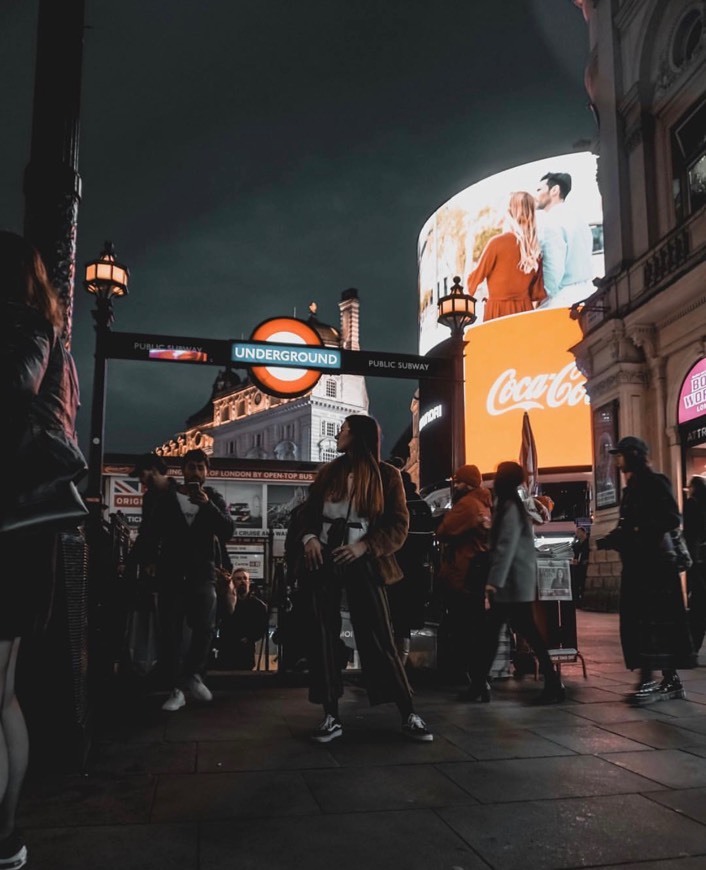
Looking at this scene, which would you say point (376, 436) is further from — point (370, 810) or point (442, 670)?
point (442, 670)

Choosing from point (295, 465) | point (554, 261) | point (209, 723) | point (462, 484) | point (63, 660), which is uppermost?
point (554, 261)

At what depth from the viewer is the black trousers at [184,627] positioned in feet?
18.8

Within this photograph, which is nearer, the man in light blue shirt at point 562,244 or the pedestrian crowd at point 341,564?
the pedestrian crowd at point 341,564

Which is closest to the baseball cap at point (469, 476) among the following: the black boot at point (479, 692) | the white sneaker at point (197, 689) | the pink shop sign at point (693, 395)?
the black boot at point (479, 692)

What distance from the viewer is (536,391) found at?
110 ft

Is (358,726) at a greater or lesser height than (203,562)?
lesser

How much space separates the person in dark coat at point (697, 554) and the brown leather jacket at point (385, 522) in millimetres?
4320

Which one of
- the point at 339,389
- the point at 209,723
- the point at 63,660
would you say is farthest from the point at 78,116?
the point at 339,389

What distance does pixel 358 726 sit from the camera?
16.1ft

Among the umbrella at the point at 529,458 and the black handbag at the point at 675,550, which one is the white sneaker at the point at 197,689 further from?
the umbrella at the point at 529,458

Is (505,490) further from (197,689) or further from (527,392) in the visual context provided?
(527,392)

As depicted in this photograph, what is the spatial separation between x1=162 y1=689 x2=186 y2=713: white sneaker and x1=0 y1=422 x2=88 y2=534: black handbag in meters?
3.44

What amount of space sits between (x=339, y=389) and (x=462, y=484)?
8087cm

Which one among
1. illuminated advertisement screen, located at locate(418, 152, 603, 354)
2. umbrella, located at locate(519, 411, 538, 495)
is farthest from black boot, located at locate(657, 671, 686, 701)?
illuminated advertisement screen, located at locate(418, 152, 603, 354)
